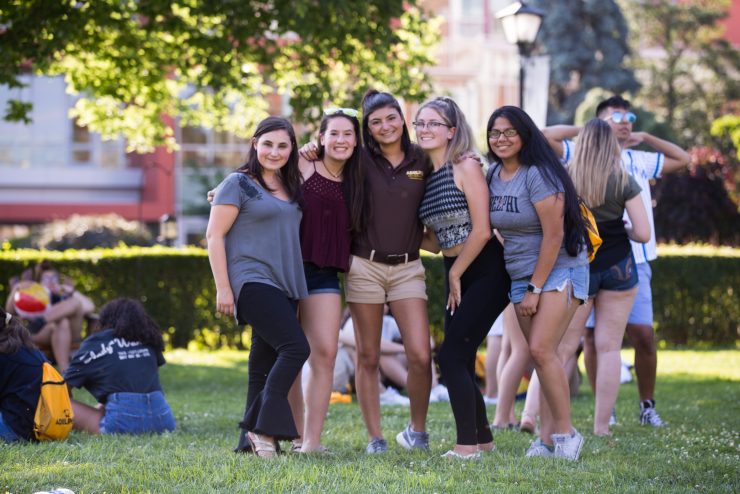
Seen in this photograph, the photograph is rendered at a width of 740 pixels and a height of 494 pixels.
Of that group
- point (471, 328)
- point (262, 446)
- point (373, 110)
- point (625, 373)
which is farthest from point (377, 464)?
point (625, 373)

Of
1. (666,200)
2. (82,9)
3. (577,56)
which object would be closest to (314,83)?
(82,9)

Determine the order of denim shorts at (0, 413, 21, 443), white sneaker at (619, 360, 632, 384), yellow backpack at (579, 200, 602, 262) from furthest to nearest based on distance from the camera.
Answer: white sneaker at (619, 360, 632, 384)
denim shorts at (0, 413, 21, 443)
yellow backpack at (579, 200, 602, 262)

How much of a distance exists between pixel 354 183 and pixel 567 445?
6.32 ft

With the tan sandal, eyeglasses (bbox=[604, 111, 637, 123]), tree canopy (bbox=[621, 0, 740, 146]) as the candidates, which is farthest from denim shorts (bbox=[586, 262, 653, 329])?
tree canopy (bbox=[621, 0, 740, 146])

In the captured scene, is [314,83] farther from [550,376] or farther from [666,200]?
[666,200]

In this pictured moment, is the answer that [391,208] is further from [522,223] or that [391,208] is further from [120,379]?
[120,379]

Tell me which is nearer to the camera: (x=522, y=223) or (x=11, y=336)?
(x=522, y=223)

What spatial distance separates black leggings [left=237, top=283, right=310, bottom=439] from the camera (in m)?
5.95

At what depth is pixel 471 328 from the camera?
614 centimetres

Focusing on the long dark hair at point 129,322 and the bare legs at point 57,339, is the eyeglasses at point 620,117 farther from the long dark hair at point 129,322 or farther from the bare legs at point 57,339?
the bare legs at point 57,339

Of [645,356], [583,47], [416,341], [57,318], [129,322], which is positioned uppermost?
[583,47]

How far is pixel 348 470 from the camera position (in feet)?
18.1

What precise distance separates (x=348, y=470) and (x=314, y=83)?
9.14 metres

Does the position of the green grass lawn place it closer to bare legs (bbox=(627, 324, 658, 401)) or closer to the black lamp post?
bare legs (bbox=(627, 324, 658, 401))
